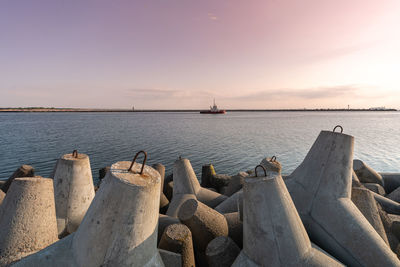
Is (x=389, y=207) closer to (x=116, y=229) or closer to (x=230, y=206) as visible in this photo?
(x=230, y=206)

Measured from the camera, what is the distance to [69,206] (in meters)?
3.83

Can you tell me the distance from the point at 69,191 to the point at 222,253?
262cm

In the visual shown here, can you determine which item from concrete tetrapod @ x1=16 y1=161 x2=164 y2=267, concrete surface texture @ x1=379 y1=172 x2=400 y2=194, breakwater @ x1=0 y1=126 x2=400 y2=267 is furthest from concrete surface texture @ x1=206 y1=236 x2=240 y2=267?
concrete surface texture @ x1=379 y1=172 x2=400 y2=194

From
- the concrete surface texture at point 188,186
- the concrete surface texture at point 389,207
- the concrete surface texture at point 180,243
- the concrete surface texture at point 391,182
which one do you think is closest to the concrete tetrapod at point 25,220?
the concrete surface texture at point 180,243

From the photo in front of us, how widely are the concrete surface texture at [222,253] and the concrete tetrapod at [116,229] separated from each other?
960mm

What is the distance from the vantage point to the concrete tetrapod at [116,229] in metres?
2.20

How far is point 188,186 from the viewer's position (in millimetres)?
5910

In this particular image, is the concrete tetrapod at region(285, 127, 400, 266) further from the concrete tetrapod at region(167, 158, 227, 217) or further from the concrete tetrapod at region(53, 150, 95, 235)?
the concrete tetrapod at region(53, 150, 95, 235)

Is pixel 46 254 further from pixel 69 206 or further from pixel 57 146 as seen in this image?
pixel 57 146

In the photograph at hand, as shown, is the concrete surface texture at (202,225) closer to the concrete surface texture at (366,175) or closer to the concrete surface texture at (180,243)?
the concrete surface texture at (180,243)

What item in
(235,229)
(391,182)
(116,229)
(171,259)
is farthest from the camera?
(391,182)

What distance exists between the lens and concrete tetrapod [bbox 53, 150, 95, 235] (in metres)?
3.79

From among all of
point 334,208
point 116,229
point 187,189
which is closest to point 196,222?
point 116,229

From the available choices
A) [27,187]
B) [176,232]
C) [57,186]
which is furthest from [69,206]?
[176,232]
